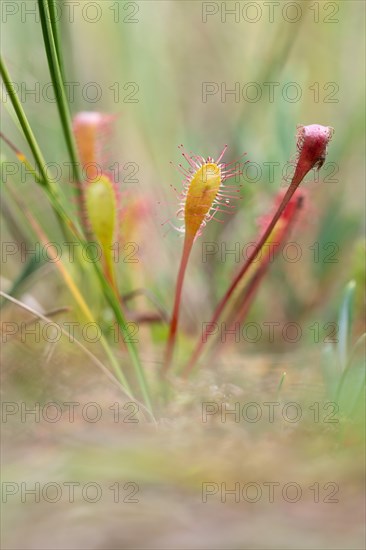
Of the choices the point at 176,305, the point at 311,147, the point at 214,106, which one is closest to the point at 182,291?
the point at 176,305

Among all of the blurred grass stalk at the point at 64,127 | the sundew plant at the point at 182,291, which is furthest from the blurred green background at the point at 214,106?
the blurred grass stalk at the point at 64,127

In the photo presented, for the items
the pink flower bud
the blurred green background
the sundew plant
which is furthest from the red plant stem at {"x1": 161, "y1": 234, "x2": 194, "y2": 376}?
the blurred green background

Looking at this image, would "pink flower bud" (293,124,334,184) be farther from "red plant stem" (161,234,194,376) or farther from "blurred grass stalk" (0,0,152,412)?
"blurred grass stalk" (0,0,152,412)

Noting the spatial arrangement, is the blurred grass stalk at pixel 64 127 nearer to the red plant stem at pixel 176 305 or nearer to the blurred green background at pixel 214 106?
the red plant stem at pixel 176 305

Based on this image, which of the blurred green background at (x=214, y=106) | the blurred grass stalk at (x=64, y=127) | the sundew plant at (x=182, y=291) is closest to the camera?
the sundew plant at (x=182, y=291)

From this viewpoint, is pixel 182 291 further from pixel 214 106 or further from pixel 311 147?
Result: pixel 214 106

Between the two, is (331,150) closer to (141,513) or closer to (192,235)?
(192,235)

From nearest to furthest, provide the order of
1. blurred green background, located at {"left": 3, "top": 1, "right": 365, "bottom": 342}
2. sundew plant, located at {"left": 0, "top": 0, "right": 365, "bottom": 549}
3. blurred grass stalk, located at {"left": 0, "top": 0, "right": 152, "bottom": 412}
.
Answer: sundew plant, located at {"left": 0, "top": 0, "right": 365, "bottom": 549}
blurred grass stalk, located at {"left": 0, "top": 0, "right": 152, "bottom": 412}
blurred green background, located at {"left": 3, "top": 1, "right": 365, "bottom": 342}

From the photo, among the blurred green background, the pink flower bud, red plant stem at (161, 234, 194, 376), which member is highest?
the blurred green background

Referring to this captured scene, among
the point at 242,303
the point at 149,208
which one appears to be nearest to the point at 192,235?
the point at 242,303
